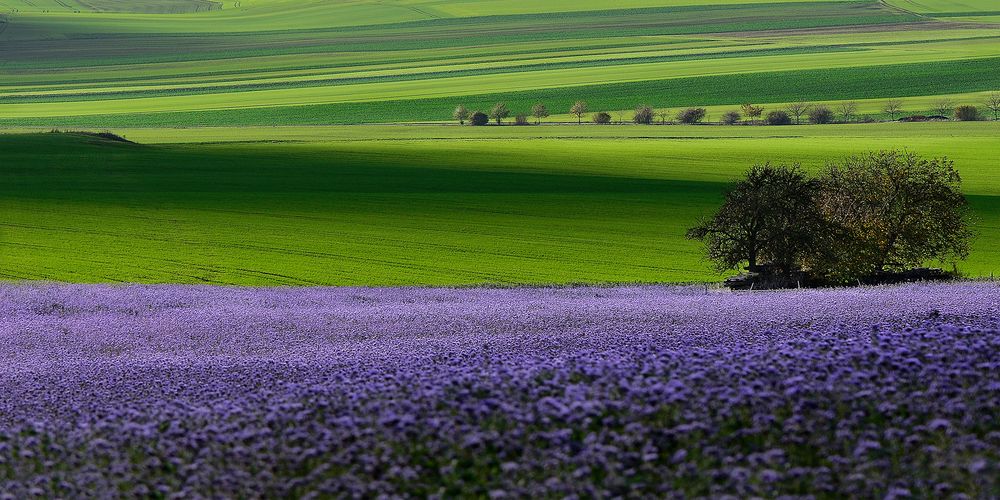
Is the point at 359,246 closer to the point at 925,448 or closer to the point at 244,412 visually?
the point at 244,412

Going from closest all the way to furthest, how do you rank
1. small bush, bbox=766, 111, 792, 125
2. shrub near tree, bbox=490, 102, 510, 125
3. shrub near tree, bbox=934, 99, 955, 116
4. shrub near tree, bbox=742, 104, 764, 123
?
small bush, bbox=766, 111, 792, 125 → shrub near tree, bbox=934, 99, 955, 116 → shrub near tree, bbox=742, 104, 764, 123 → shrub near tree, bbox=490, 102, 510, 125

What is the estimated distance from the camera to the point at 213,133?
98562 millimetres

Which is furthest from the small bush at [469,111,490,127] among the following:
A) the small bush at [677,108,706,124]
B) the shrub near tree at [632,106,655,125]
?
the small bush at [677,108,706,124]

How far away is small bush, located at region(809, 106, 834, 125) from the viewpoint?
100250 mm

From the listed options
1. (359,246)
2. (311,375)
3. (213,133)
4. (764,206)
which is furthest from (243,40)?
(311,375)

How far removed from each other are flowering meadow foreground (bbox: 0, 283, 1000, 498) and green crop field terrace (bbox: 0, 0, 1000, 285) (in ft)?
60.6

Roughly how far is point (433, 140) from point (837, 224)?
54989mm

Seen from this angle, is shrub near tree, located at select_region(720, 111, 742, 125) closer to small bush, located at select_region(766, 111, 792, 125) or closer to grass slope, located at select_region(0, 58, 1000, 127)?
small bush, located at select_region(766, 111, 792, 125)

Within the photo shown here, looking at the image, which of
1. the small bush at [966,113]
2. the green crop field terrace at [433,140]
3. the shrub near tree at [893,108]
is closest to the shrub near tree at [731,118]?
the green crop field terrace at [433,140]

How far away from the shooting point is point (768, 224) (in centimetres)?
2955

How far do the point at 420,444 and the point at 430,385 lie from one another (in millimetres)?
1572

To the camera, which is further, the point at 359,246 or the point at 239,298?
the point at 359,246

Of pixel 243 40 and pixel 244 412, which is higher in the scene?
pixel 243 40

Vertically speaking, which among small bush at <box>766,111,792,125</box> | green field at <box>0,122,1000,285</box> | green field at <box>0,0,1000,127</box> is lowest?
green field at <box>0,122,1000,285</box>
